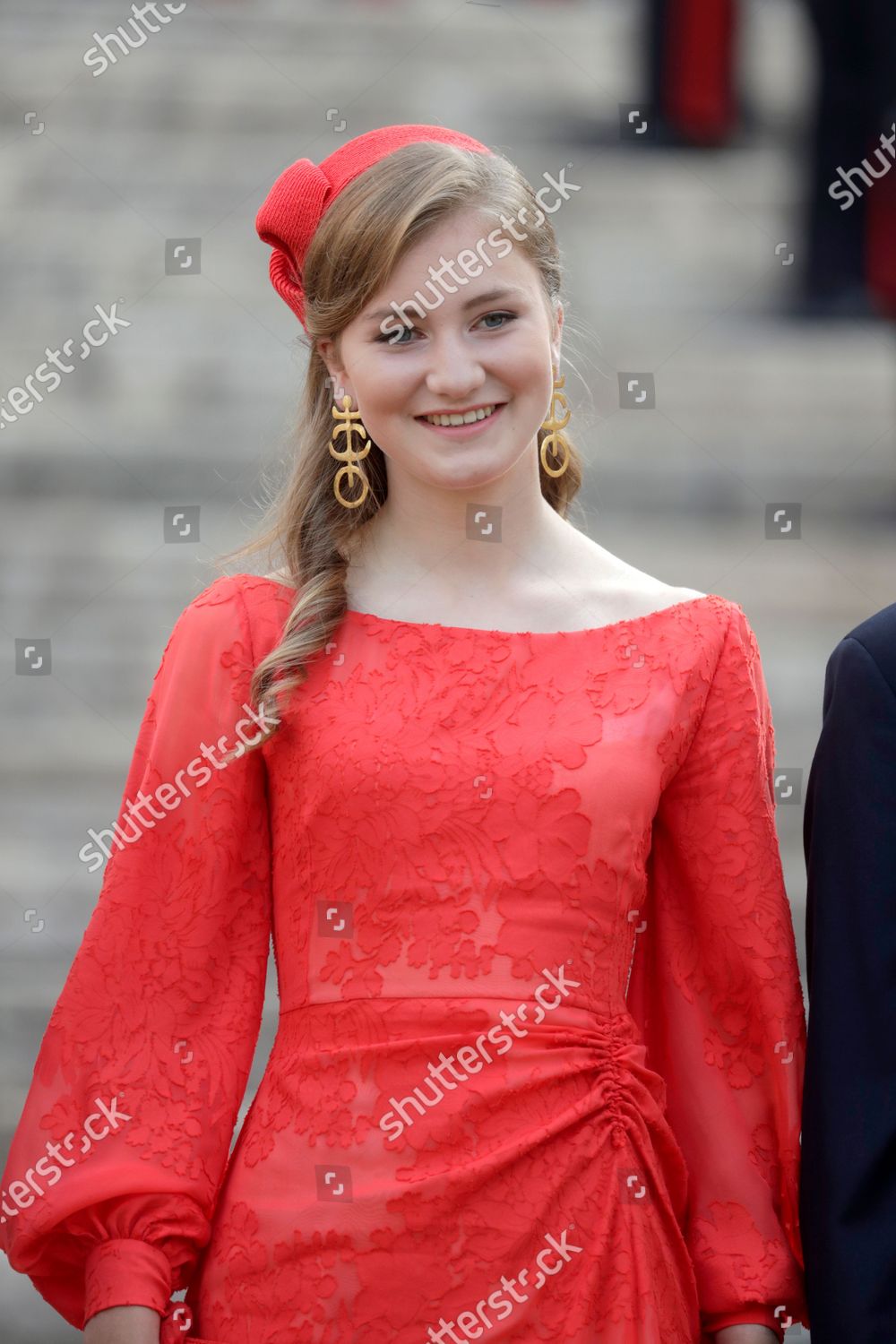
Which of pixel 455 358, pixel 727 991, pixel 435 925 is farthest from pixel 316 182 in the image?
pixel 727 991

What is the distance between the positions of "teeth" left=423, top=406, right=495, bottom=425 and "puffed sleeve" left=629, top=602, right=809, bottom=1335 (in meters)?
0.30

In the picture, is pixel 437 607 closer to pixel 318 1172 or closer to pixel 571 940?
pixel 571 940

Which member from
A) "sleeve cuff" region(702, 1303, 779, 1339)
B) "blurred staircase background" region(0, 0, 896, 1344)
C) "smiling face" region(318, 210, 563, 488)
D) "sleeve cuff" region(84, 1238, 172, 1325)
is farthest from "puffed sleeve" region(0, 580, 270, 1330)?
"blurred staircase background" region(0, 0, 896, 1344)

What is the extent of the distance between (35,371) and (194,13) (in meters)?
1.70

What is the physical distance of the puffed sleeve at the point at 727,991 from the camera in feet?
5.62

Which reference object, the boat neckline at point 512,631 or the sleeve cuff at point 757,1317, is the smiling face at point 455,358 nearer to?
the boat neckline at point 512,631

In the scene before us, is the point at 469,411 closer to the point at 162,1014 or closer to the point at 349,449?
the point at 349,449

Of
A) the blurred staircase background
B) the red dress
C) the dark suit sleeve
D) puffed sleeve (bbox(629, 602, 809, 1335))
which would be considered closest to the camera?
the dark suit sleeve

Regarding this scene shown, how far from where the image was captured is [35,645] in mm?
4477

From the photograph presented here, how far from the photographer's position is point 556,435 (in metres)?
1.91

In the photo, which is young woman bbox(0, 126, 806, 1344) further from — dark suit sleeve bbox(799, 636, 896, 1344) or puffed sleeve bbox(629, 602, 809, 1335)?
dark suit sleeve bbox(799, 636, 896, 1344)

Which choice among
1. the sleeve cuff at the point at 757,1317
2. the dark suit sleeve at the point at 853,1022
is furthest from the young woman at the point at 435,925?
the dark suit sleeve at the point at 853,1022

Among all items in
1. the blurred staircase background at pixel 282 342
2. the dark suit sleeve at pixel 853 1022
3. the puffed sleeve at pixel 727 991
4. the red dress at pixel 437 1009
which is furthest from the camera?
the blurred staircase background at pixel 282 342

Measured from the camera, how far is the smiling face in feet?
5.60
